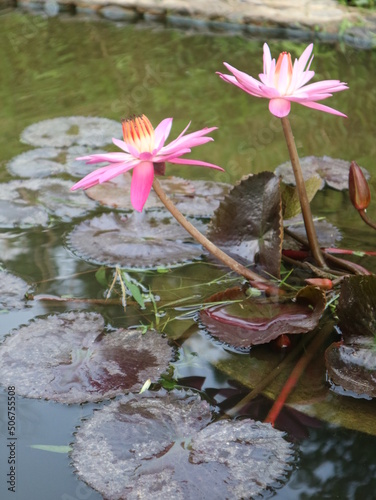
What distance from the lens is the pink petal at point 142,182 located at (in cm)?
125

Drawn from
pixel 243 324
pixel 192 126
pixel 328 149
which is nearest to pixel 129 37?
pixel 192 126

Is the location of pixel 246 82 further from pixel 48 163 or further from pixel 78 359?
pixel 48 163

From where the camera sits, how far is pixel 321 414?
128 cm

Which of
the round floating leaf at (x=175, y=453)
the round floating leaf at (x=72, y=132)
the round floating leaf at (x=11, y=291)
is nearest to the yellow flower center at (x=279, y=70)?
the round floating leaf at (x=175, y=453)

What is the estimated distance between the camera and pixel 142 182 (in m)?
1.27

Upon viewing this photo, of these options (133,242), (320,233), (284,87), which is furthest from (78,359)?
(320,233)

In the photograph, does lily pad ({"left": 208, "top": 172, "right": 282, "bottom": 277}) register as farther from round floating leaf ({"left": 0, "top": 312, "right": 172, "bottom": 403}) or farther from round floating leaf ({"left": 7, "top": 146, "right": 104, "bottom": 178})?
round floating leaf ({"left": 7, "top": 146, "right": 104, "bottom": 178})

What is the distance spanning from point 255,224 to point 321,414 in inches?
21.4

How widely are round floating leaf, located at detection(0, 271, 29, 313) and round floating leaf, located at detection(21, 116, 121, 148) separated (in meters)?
1.01

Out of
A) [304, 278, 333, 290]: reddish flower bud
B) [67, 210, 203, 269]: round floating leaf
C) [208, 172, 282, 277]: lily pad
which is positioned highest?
[208, 172, 282, 277]: lily pad

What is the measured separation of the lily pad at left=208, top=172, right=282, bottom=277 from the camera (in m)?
1.60

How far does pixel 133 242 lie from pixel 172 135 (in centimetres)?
100

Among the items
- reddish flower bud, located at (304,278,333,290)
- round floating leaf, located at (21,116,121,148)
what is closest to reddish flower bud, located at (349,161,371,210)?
reddish flower bud, located at (304,278,333,290)

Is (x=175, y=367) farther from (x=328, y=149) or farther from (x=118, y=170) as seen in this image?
(x=328, y=149)
